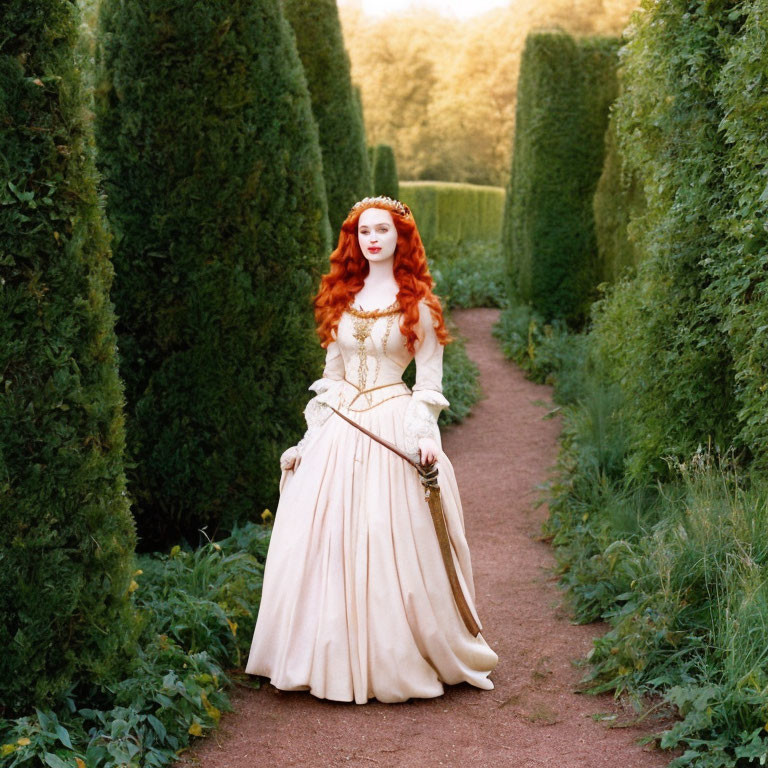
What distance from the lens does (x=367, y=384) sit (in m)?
4.16

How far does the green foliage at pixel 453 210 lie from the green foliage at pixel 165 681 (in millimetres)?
14739

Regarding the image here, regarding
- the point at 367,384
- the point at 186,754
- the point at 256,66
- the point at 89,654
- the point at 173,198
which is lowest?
the point at 186,754

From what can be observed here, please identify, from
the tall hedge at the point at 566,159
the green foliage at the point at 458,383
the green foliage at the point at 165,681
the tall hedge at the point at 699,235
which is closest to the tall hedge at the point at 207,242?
the green foliage at the point at 165,681

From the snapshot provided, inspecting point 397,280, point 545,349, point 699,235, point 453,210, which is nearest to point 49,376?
point 397,280

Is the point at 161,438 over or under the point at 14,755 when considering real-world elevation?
over

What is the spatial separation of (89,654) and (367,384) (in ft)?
5.07

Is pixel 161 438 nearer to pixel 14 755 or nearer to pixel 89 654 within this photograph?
pixel 89 654

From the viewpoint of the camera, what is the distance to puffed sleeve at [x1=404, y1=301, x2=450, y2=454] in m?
3.94

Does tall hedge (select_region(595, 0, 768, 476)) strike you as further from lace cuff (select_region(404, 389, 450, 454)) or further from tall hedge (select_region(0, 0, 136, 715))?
tall hedge (select_region(0, 0, 136, 715))

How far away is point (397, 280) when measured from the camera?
4.16 meters

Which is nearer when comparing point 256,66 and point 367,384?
point 367,384

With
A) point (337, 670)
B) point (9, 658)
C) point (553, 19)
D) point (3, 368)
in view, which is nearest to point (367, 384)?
point (337, 670)

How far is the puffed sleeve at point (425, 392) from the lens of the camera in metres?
3.94

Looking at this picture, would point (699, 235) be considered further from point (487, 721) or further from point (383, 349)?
point (487, 721)
